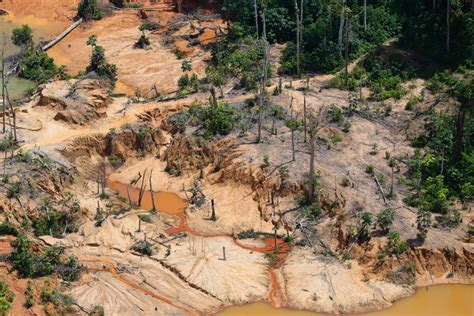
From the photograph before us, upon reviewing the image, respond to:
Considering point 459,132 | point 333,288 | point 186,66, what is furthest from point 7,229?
point 459,132

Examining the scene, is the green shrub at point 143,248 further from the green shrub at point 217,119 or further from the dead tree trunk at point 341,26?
the dead tree trunk at point 341,26

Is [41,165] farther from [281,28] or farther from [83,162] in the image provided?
[281,28]

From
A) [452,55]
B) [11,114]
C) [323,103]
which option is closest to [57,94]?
[11,114]

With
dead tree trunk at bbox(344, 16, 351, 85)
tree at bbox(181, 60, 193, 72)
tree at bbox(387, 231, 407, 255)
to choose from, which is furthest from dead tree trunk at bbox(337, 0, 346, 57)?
tree at bbox(387, 231, 407, 255)

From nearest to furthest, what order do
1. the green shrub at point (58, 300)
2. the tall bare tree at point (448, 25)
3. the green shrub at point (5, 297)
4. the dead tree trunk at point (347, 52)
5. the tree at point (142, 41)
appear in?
the green shrub at point (5, 297) < the green shrub at point (58, 300) < the dead tree trunk at point (347, 52) < the tall bare tree at point (448, 25) < the tree at point (142, 41)

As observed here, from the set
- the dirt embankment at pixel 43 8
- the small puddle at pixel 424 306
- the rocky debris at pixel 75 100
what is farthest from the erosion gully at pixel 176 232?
the dirt embankment at pixel 43 8
